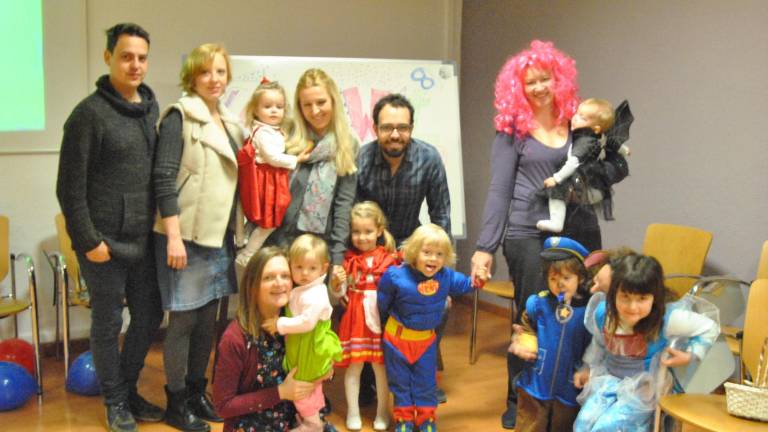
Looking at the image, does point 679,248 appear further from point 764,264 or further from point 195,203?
point 195,203

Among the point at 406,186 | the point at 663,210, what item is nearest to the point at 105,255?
the point at 406,186

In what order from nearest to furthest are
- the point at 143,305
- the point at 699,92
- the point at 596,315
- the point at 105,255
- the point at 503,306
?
the point at 596,315 → the point at 105,255 → the point at 143,305 → the point at 699,92 → the point at 503,306

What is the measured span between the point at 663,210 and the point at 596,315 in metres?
1.54

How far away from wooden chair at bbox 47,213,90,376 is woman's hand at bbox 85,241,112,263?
851 mm

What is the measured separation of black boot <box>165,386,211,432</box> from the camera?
3.13 m

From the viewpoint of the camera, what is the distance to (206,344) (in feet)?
10.4

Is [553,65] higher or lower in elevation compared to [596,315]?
higher

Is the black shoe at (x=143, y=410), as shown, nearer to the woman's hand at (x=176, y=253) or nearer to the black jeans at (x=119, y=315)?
the black jeans at (x=119, y=315)

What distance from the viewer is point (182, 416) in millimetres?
3148

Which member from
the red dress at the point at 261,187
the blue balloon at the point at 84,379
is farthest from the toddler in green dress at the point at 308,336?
the blue balloon at the point at 84,379

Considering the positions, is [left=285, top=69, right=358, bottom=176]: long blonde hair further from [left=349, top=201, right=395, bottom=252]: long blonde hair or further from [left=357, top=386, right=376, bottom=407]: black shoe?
[left=357, top=386, right=376, bottom=407]: black shoe

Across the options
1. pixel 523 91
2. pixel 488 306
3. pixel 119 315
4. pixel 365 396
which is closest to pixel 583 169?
pixel 523 91

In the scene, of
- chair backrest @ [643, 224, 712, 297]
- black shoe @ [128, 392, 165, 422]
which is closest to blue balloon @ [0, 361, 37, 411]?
black shoe @ [128, 392, 165, 422]

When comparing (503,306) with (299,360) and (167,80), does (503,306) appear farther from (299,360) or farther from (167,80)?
(299,360)
